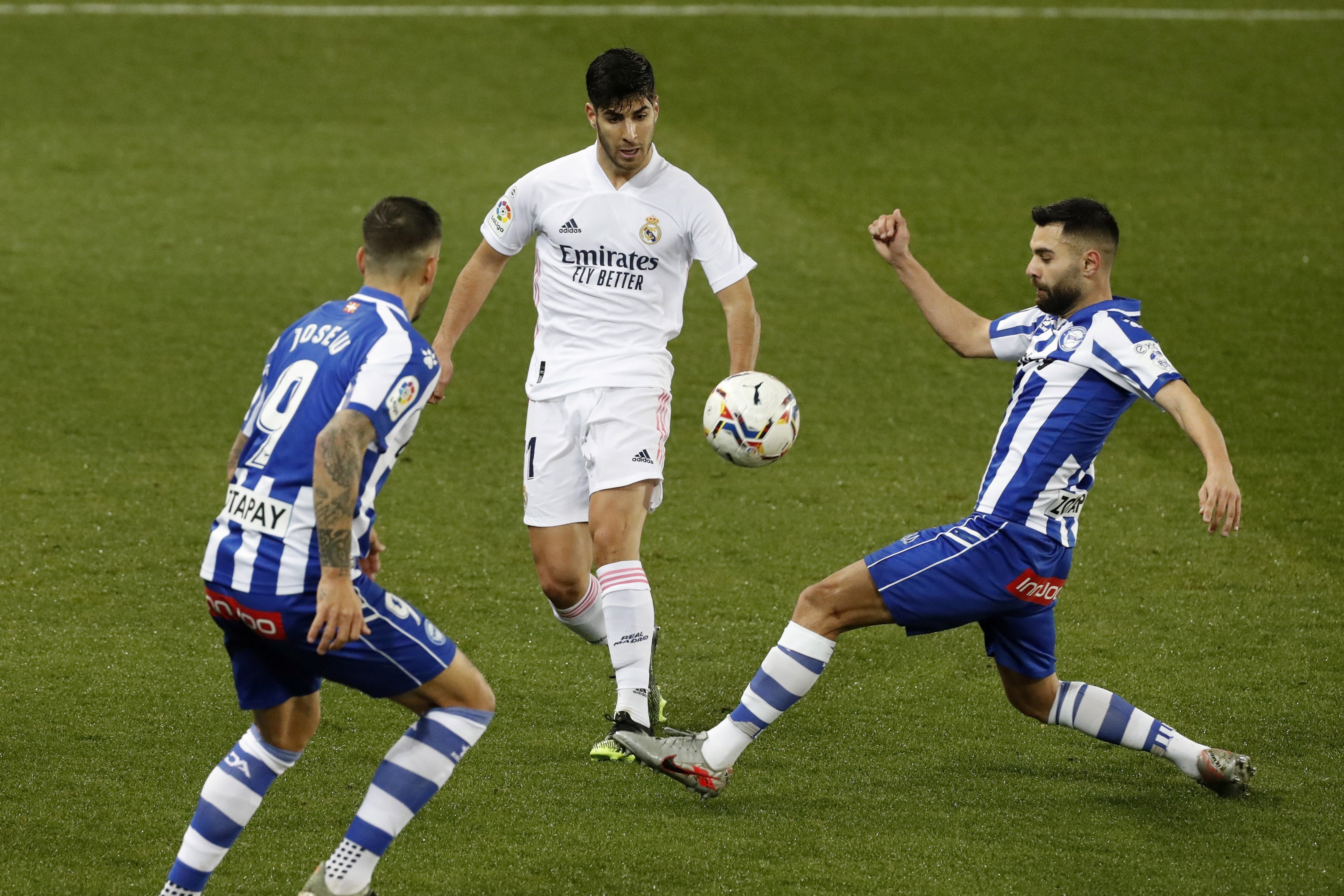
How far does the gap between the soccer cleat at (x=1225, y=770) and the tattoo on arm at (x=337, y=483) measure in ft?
9.59

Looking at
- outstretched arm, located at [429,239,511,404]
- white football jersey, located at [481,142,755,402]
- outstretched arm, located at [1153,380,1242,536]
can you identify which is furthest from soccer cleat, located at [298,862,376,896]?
outstretched arm, located at [1153,380,1242,536]

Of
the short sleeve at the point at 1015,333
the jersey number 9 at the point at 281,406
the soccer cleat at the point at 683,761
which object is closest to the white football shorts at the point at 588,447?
the soccer cleat at the point at 683,761

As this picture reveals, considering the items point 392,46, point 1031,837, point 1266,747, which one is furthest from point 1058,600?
point 392,46

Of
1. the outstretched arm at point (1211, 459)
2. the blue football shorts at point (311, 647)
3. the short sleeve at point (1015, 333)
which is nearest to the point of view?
the blue football shorts at point (311, 647)

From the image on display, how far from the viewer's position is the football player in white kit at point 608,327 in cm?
518

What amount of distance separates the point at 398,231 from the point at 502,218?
1756mm

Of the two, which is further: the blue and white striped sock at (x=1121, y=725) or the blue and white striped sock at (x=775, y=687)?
the blue and white striped sock at (x=1121, y=725)

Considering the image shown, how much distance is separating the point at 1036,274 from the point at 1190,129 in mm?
10692

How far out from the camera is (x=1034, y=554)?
4609 mm

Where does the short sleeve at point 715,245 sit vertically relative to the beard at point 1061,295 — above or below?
below

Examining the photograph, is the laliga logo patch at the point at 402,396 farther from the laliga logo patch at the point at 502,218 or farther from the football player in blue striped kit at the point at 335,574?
the laliga logo patch at the point at 502,218

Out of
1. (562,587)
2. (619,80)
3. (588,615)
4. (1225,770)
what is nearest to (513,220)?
(619,80)

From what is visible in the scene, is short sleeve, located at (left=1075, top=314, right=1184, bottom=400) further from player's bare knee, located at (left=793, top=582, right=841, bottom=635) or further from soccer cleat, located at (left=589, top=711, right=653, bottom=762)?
soccer cleat, located at (left=589, top=711, right=653, bottom=762)

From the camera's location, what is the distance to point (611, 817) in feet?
15.4
